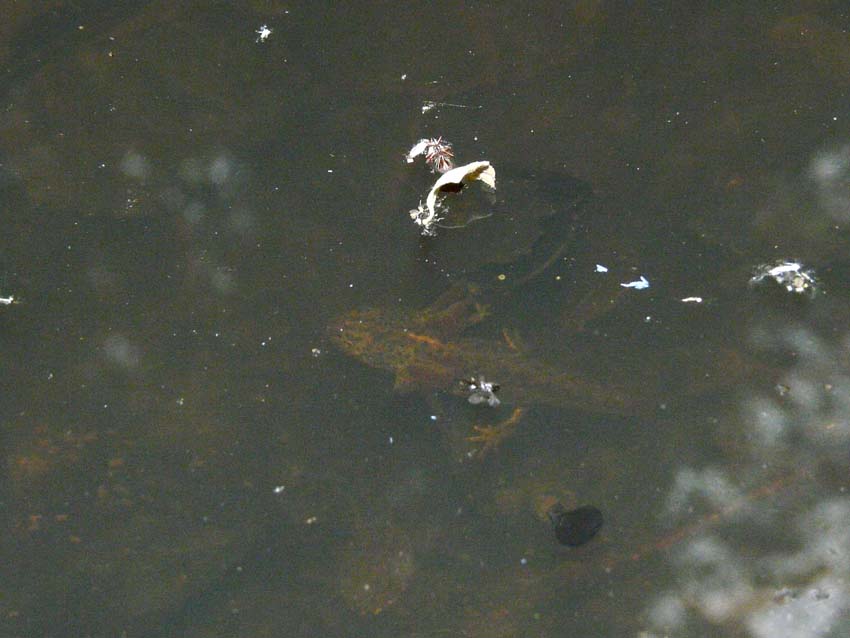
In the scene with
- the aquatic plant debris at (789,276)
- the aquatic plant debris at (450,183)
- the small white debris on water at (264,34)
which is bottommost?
the aquatic plant debris at (789,276)

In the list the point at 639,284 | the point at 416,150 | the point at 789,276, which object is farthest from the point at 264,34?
the point at 789,276

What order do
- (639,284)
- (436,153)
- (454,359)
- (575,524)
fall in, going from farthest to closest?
(454,359) → (436,153) → (639,284) → (575,524)

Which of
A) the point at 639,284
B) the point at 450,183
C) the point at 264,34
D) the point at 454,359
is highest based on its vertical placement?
the point at 264,34

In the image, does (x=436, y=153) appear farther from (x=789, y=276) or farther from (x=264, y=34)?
(x=789, y=276)

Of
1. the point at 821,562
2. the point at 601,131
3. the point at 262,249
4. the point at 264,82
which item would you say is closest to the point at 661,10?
the point at 601,131

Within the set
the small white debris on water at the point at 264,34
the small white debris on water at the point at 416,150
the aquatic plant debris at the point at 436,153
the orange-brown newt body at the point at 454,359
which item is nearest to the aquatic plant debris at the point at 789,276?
the orange-brown newt body at the point at 454,359

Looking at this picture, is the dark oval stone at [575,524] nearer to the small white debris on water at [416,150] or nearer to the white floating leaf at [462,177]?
the white floating leaf at [462,177]
